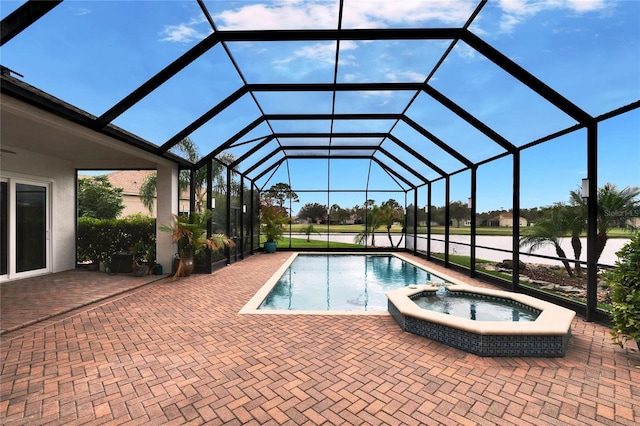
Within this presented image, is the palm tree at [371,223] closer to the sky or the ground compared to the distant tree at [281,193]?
closer to the ground

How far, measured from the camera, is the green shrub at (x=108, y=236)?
8703mm

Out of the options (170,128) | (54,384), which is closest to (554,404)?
(54,384)

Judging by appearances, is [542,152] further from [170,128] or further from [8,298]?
[8,298]

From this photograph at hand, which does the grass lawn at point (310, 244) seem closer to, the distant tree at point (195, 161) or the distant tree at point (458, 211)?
the distant tree at point (195, 161)

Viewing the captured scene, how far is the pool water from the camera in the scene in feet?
Result: 15.1

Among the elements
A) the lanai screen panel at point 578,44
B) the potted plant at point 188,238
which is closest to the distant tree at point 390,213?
the potted plant at point 188,238

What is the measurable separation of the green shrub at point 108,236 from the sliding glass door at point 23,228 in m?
1.15

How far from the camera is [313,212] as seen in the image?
14.5 meters

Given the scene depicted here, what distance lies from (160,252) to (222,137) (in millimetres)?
3465

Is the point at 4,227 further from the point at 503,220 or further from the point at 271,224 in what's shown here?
the point at 503,220

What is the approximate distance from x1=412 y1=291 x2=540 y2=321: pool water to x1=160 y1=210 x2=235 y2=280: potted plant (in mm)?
5277

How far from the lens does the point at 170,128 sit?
6238 mm

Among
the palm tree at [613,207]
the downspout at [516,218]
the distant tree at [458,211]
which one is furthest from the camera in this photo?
the distant tree at [458,211]

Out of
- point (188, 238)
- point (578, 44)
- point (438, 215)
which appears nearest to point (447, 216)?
point (438, 215)
